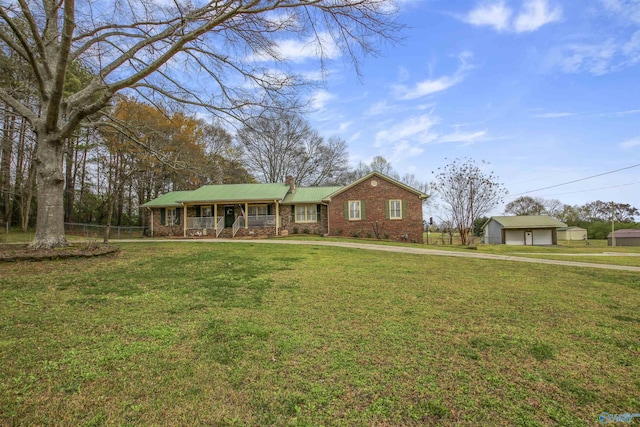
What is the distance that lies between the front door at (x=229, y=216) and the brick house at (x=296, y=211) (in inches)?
2.9

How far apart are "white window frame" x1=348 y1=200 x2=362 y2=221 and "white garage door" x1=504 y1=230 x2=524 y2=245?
2452cm

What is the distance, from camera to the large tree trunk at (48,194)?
7.50 meters

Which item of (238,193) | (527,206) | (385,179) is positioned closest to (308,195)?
(238,193)

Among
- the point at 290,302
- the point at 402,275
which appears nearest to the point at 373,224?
the point at 402,275

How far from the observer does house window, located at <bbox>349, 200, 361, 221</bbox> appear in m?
21.0

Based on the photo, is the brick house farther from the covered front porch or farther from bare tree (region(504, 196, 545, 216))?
bare tree (region(504, 196, 545, 216))

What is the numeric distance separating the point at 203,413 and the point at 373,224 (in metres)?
19.2

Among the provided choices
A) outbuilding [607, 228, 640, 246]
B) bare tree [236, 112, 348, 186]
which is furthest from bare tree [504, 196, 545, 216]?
bare tree [236, 112, 348, 186]

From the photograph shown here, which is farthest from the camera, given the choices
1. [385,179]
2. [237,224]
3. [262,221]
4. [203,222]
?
[203,222]

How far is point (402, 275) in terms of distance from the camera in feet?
23.3

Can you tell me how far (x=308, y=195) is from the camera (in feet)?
74.6

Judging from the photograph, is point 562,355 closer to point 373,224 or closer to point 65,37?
point 65,37

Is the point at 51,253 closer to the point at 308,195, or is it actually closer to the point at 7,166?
the point at 308,195

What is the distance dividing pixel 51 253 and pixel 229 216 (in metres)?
15.8
